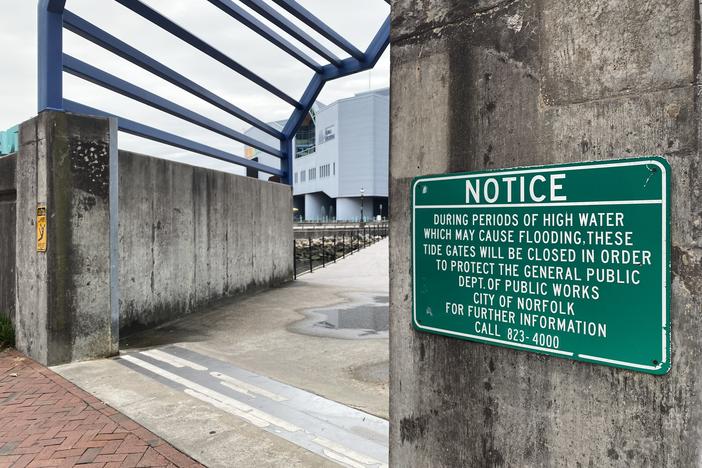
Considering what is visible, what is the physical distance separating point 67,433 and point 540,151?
14.0 feet

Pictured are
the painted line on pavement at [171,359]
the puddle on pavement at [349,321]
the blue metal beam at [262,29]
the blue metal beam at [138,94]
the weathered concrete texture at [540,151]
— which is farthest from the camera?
the blue metal beam at [262,29]

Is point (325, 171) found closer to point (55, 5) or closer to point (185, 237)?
point (185, 237)

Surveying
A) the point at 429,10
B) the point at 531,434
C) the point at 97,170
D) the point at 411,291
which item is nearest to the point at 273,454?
the point at 411,291

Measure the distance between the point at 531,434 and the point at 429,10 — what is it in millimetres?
2002

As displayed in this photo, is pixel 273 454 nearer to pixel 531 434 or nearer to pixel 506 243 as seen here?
pixel 531 434

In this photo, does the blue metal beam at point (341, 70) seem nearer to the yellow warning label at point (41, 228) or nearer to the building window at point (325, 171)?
the yellow warning label at point (41, 228)

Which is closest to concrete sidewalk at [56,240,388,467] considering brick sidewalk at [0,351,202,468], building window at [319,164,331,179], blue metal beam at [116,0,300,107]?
brick sidewalk at [0,351,202,468]

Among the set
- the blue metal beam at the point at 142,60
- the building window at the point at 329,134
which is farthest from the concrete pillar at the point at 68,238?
the building window at the point at 329,134

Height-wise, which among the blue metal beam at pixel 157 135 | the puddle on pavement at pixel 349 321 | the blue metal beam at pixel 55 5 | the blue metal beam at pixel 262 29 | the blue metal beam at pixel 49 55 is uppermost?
the blue metal beam at pixel 262 29

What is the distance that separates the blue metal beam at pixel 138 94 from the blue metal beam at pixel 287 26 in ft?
7.83

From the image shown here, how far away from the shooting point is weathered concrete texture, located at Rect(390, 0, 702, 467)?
5.42 feet

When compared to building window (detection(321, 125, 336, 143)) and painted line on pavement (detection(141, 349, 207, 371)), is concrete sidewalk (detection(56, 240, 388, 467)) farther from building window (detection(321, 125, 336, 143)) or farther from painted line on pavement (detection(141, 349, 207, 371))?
building window (detection(321, 125, 336, 143))

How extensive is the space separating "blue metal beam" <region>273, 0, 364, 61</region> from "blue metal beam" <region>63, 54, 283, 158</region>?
2.79 meters

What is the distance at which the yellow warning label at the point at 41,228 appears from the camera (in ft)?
19.7
